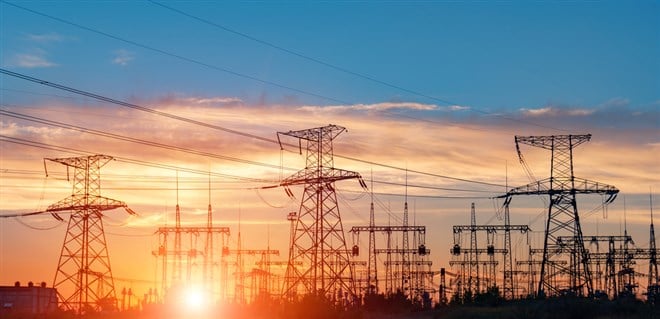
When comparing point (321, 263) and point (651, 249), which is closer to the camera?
point (321, 263)

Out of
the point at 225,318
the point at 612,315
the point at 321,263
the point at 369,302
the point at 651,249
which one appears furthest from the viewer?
the point at 651,249

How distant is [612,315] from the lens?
206 ft

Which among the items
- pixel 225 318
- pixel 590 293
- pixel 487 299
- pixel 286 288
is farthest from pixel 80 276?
pixel 590 293

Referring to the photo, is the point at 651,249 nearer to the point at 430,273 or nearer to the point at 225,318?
the point at 430,273

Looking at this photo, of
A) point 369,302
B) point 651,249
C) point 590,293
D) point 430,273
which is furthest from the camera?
point 430,273

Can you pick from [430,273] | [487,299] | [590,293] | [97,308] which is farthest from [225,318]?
[430,273]

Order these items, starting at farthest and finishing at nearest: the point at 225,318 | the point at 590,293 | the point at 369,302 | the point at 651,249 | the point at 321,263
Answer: the point at 651,249, the point at 369,302, the point at 225,318, the point at 590,293, the point at 321,263

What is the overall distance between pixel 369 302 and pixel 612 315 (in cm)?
3589

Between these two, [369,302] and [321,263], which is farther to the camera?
[369,302]

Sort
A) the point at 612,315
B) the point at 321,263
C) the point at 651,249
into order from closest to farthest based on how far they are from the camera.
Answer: the point at 612,315 < the point at 321,263 < the point at 651,249

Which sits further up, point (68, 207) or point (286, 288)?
point (68, 207)

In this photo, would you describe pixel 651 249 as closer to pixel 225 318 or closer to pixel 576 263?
pixel 576 263

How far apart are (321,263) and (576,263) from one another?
33104mm

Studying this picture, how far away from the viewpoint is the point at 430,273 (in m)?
145
